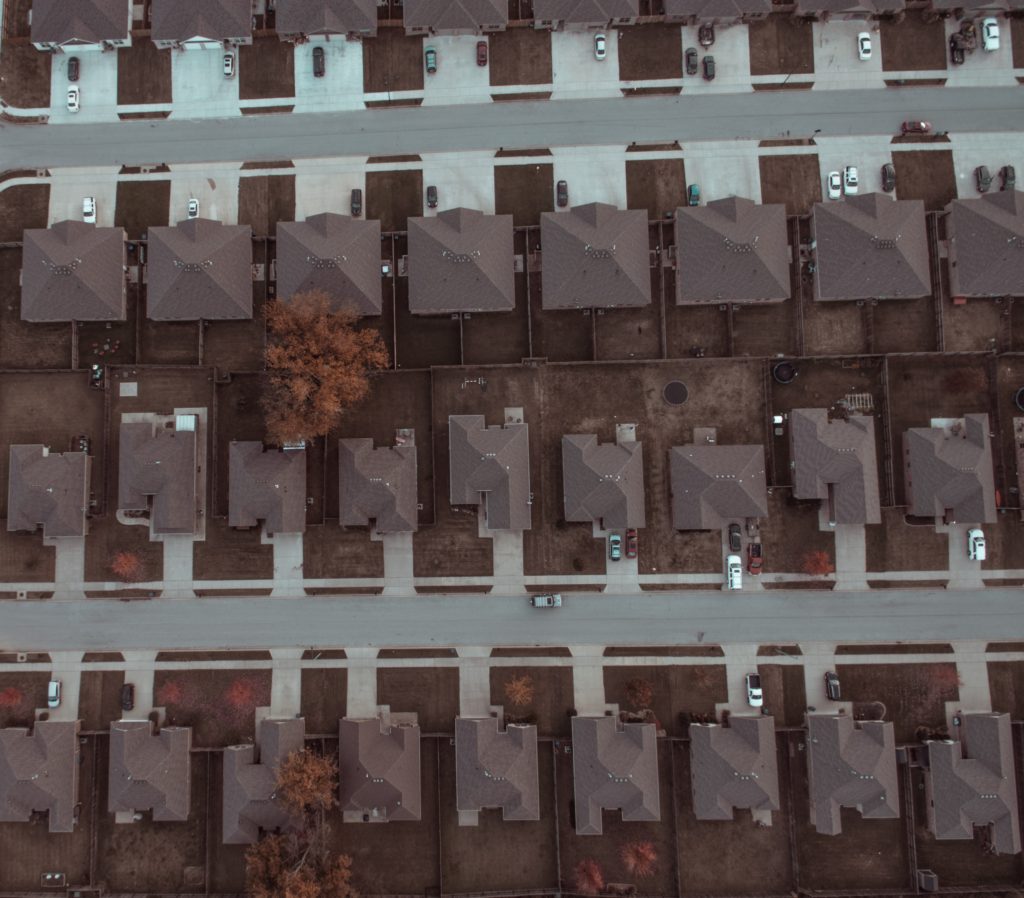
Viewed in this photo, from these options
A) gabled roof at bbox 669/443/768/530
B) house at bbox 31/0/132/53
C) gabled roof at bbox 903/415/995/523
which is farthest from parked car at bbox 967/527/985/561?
house at bbox 31/0/132/53

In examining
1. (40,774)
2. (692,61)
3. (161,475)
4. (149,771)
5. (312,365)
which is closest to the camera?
(312,365)

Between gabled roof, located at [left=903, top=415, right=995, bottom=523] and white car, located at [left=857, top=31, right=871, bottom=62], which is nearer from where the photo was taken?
gabled roof, located at [left=903, top=415, right=995, bottom=523]

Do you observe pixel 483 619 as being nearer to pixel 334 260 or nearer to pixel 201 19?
pixel 334 260

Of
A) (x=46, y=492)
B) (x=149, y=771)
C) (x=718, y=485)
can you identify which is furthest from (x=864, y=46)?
(x=149, y=771)

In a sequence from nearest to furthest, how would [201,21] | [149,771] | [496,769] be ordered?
1. [496,769]
2. [149,771]
3. [201,21]

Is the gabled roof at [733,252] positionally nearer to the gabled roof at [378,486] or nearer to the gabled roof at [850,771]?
the gabled roof at [378,486]

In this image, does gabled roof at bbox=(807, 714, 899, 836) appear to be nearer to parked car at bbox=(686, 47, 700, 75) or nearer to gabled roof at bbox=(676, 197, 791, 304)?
gabled roof at bbox=(676, 197, 791, 304)

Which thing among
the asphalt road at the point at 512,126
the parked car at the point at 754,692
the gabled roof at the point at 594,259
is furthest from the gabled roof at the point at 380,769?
the asphalt road at the point at 512,126
